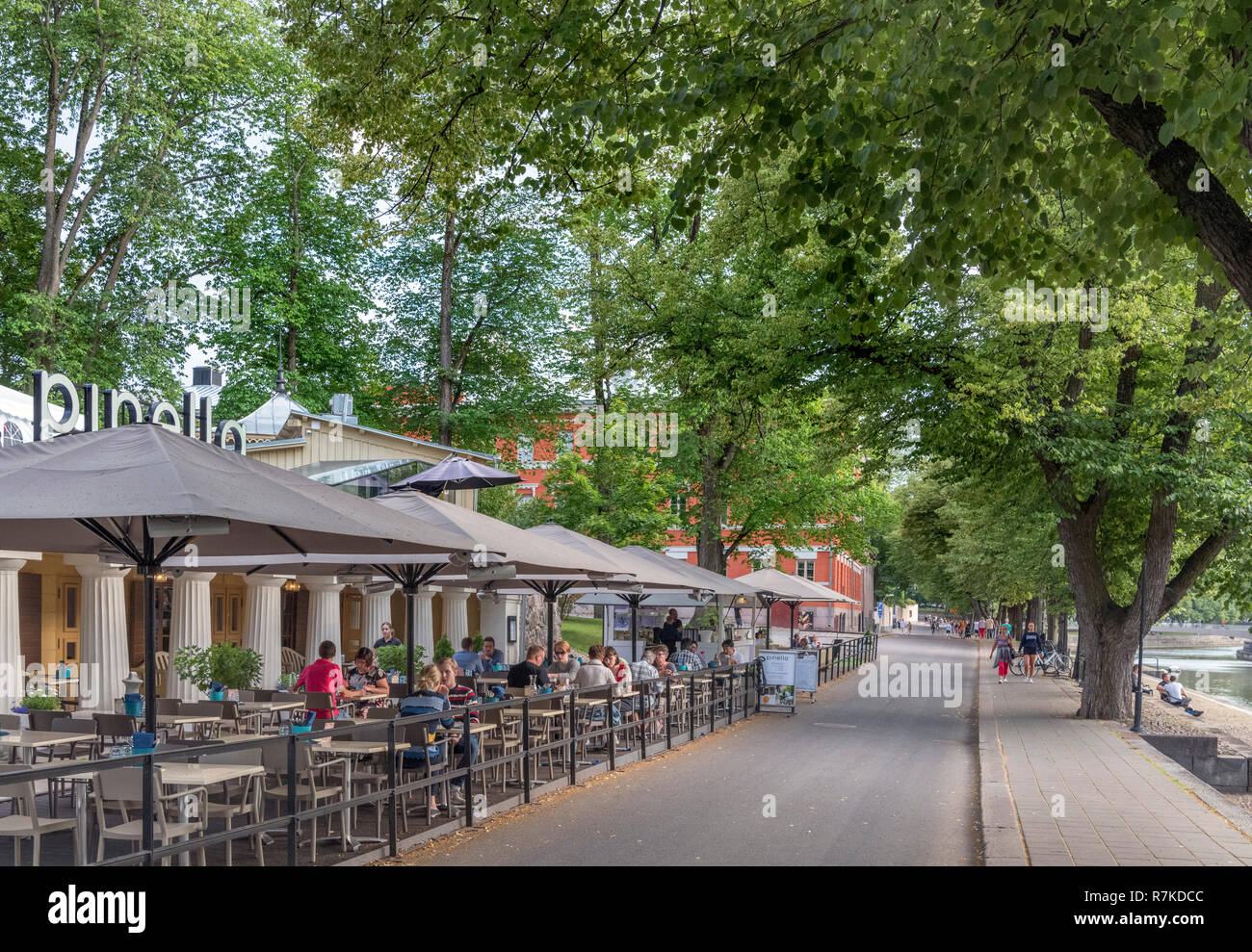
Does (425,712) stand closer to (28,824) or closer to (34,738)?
(34,738)

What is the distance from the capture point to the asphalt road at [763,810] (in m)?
9.68

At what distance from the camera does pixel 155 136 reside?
30203 millimetres

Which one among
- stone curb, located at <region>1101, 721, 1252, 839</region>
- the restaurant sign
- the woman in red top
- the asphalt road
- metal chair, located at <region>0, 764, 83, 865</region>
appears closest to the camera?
metal chair, located at <region>0, 764, 83, 865</region>

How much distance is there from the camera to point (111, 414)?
17.8 metres

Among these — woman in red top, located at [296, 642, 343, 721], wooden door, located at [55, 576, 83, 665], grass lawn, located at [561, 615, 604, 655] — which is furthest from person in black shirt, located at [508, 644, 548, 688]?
grass lawn, located at [561, 615, 604, 655]

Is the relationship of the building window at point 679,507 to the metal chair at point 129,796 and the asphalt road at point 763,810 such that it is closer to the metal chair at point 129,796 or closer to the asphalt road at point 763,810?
the asphalt road at point 763,810

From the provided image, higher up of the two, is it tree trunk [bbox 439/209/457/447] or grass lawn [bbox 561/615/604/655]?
tree trunk [bbox 439/209/457/447]

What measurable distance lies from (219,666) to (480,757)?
10.2m
